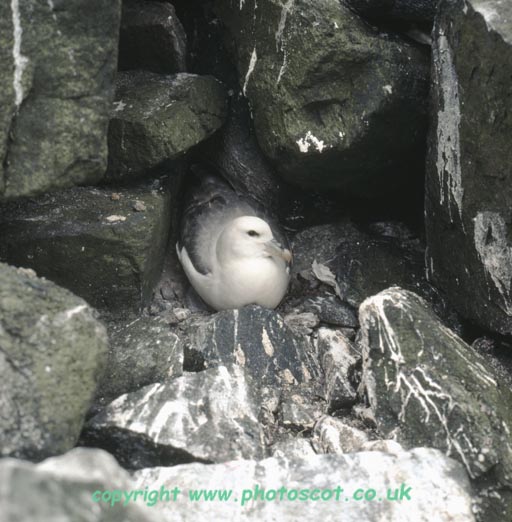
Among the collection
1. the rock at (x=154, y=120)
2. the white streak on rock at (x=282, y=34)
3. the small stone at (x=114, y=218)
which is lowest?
the small stone at (x=114, y=218)

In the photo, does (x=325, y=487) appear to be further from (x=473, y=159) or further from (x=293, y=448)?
(x=473, y=159)

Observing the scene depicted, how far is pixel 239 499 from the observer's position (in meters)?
2.90

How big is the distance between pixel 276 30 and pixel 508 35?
51.0 inches

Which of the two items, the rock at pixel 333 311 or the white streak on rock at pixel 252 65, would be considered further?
the rock at pixel 333 311

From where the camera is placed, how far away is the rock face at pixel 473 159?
3.52m

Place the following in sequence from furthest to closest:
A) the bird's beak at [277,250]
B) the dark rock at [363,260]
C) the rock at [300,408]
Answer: the dark rock at [363,260] → the bird's beak at [277,250] → the rock at [300,408]

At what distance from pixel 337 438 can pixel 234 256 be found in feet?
4.42

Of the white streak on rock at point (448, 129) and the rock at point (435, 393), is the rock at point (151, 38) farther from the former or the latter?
the rock at point (435, 393)

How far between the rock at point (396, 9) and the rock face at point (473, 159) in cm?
34

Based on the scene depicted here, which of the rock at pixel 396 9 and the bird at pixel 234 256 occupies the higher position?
the rock at pixel 396 9

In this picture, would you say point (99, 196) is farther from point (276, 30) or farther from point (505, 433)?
point (505, 433)

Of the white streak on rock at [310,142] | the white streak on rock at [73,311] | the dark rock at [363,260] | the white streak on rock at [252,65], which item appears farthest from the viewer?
the dark rock at [363,260]

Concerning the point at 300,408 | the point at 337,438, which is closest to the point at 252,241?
the point at 300,408

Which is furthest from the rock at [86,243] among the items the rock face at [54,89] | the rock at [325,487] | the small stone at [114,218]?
the rock at [325,487]
